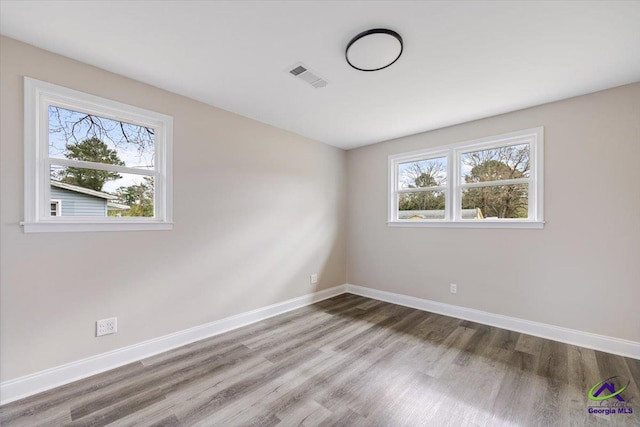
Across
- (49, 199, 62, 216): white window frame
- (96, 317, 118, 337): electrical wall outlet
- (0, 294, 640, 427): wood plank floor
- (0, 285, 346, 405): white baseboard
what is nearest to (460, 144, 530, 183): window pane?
(0, 294, 640, 427): wood plank floor

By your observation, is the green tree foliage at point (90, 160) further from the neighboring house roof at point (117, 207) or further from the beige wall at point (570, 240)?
the beige wall at point (570, 240)

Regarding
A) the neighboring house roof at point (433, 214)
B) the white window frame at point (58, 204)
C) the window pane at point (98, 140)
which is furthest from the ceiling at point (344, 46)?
the neighboring house roof at point (433, 214)

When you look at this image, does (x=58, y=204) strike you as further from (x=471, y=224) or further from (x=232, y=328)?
(x=471, y=224)

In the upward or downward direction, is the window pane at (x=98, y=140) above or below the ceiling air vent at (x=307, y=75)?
below

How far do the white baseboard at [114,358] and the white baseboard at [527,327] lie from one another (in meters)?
1.96

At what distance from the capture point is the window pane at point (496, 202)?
3037mm

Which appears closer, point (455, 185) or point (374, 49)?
point (374, 49)

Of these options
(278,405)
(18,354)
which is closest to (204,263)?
(18,354)

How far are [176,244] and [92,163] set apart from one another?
0.96 metres

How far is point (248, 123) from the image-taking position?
3.25 meters

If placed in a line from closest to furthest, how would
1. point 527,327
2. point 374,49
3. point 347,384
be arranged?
point 374,49 → point 347,384 → point 527,327

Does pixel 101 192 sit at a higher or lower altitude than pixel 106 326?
higher

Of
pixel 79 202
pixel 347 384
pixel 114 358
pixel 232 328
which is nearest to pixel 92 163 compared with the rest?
pixel 79 202

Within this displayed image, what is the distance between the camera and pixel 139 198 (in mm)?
2492
